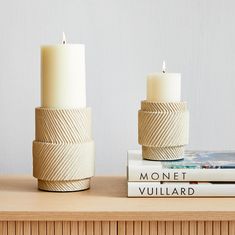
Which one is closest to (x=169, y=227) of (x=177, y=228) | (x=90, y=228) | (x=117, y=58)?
(x=177, y=228)

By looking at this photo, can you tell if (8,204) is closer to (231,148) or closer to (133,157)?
(133,157)

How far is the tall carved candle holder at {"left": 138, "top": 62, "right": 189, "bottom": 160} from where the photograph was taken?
103 centimetres

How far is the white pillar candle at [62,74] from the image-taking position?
39.0 inches

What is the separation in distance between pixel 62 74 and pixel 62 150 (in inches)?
5.0

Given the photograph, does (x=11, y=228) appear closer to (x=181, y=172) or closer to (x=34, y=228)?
(x=34, y=228)

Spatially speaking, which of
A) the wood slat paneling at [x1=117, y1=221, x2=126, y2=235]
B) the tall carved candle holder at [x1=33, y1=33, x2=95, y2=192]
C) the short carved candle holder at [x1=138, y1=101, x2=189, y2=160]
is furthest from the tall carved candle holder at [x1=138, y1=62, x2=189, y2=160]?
the wood slat paneling at [x1=117, y1=221, x2=126, y2=235]

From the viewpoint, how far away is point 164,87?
104 cm

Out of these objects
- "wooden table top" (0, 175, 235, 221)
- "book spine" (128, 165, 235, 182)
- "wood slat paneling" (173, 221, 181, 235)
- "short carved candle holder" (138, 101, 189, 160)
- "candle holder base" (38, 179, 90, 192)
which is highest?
"short carved candle holder" (138, 101, 189, 160)

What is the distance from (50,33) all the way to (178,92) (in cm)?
37

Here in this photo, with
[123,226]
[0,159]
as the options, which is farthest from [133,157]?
[0,159]

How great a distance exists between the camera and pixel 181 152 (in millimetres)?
1048

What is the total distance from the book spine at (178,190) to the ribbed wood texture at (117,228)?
0.09 metres

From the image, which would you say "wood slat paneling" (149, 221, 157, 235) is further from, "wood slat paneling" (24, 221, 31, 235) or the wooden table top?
"wood slat paneling" (24, 221, 31, 235)

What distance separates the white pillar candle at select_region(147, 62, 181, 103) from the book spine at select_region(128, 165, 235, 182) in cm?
14
